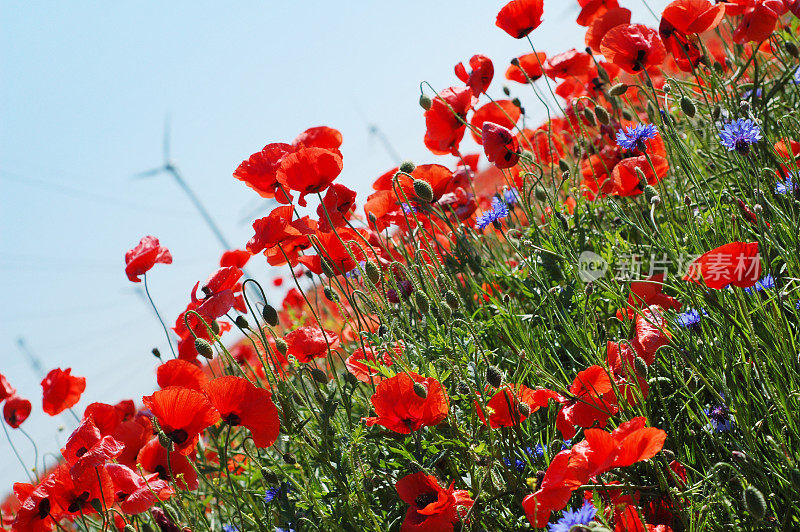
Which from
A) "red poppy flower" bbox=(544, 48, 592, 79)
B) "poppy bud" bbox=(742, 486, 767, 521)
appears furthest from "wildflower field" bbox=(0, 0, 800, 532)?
"red poppy flower" bbox=(544, 48, 592, 79)

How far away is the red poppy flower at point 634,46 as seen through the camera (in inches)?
83.3

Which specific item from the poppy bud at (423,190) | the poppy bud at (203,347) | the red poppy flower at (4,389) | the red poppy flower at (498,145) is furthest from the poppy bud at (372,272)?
the red poppy flower at (4,389)

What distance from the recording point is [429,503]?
1484 mm

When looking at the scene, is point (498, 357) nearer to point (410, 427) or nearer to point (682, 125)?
point (410, 427)

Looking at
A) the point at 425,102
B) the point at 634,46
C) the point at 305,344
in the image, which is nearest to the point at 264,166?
the point at 305,344

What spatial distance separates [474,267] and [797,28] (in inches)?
85.2

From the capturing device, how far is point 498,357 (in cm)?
210

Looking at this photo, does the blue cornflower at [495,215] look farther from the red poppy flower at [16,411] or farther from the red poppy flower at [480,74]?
the red poppy flower at [16,411]

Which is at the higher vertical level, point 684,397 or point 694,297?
point 694,297

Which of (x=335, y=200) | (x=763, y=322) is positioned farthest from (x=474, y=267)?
(x=763, y=322)

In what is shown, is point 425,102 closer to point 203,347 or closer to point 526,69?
point 526,69

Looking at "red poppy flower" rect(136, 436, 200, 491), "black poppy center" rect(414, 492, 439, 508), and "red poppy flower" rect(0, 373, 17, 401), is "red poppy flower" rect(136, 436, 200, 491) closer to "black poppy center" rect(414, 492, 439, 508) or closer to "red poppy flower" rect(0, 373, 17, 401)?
"black poppy center" rect(414, 492, 439, 508)

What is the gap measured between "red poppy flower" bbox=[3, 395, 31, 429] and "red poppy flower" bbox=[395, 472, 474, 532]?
188cm

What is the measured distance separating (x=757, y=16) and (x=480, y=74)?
2.93ft
